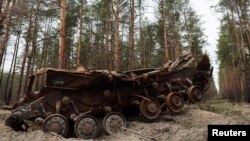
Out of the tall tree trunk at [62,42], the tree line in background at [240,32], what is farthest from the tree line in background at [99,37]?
the tall tree trunk at [62,42]

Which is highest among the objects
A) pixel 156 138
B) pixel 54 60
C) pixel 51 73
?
pixel 54 60

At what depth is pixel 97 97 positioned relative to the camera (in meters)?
9.22

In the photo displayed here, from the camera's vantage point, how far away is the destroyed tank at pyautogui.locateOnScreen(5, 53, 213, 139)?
26.9 feet

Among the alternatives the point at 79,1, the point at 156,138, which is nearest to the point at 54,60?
the point at 79,1

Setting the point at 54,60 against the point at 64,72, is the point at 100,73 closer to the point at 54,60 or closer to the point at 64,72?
Result: the point at 64,72

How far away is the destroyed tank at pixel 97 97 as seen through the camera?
26.9 ft

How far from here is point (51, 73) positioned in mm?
8414

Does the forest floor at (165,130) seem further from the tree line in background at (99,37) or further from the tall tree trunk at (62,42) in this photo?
the tree line in background at (99,37)

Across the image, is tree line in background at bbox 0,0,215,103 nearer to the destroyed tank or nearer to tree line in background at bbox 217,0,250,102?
tree line in background at bbox 217,0,250,102

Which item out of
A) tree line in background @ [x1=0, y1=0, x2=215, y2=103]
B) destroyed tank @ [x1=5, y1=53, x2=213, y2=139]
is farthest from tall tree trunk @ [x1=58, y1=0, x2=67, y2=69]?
tree line in background @ [x1=0, y1=0, x2=215, y2=103]

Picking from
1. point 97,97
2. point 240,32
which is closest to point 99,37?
point 240,32

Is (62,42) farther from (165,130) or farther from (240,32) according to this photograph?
(240,32)

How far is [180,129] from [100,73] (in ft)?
9.84

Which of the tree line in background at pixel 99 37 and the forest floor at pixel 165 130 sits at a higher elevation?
the tree line in background at pixel 99 37
